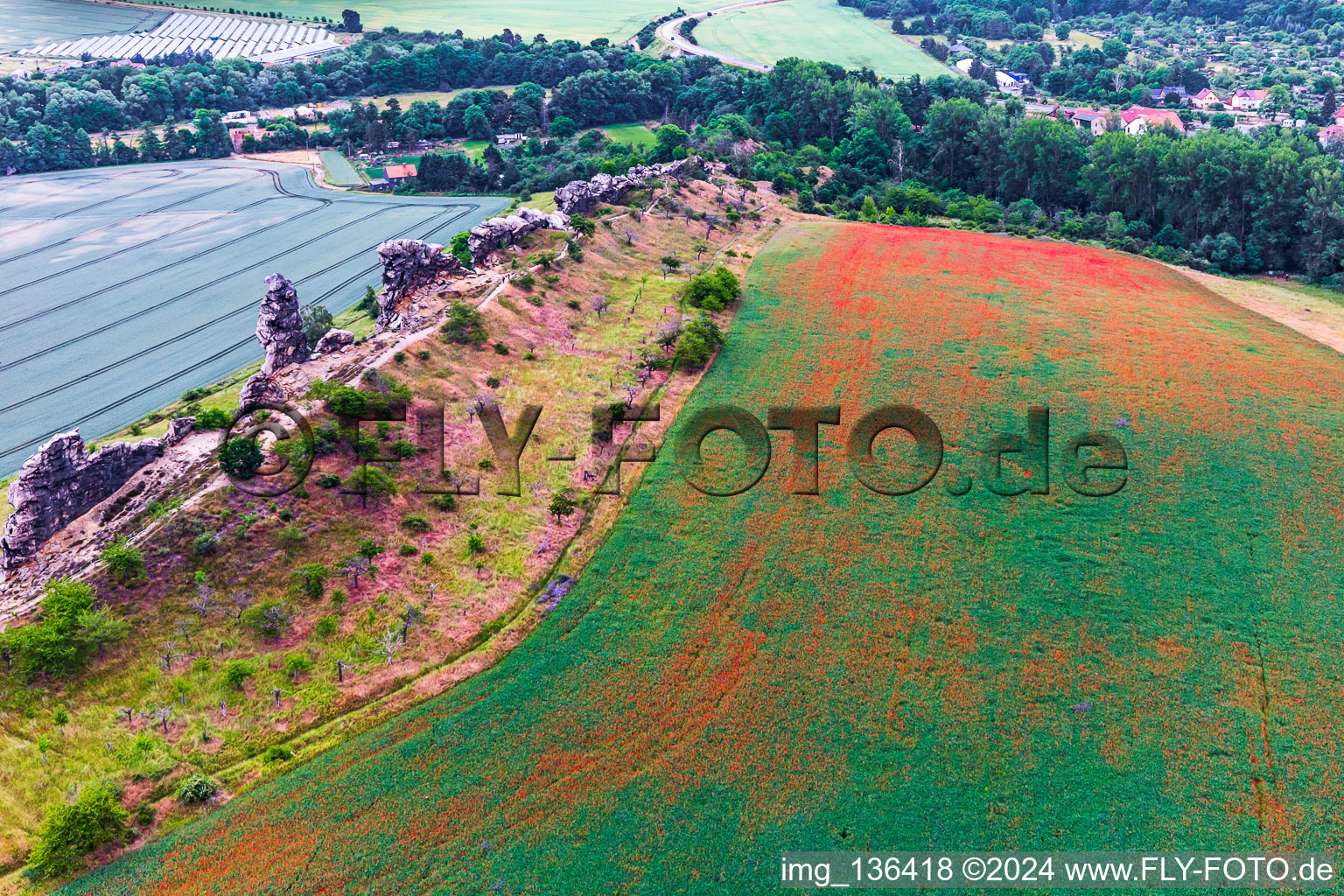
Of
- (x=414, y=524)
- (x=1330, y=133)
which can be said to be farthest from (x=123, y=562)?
(x=1330, y=133)

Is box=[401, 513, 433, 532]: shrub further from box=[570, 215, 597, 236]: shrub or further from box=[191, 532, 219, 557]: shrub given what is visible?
box=[570, 215, 597, 236]: shrub

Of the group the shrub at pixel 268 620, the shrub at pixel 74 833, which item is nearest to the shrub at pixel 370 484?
the shrub at pixel 268 620

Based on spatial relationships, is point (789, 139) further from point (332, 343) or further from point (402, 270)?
point (332, 343)

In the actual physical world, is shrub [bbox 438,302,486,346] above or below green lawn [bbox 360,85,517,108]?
below

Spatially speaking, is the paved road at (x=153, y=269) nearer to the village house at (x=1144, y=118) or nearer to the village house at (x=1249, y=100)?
the village house at (x=1144, y=118)

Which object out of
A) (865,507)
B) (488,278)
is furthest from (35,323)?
(865,507)

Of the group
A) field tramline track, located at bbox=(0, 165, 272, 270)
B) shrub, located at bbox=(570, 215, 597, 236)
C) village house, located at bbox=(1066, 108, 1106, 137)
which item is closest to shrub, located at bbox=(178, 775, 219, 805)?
shrub, located at bbox=(570, 215, 597, 236)
